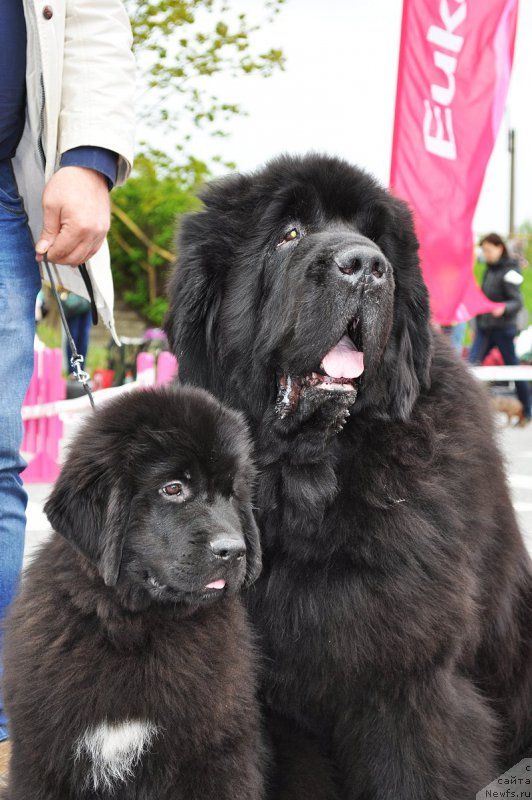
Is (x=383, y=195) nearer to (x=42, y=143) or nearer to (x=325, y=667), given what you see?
(x=42, y=143)

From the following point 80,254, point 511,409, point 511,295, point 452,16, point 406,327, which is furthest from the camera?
point 511,295

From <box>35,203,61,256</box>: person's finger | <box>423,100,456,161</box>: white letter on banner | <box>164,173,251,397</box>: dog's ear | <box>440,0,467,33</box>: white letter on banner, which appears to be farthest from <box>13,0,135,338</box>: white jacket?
<box>440,0,467,33</box>: white letter on banner

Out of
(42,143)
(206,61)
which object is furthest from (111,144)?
(206,61)

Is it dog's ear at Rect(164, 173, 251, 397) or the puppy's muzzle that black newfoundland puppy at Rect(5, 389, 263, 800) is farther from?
dog's ear at Rect(164, 173, 251, 397)

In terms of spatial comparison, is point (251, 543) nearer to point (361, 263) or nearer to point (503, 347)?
point (361, 263)

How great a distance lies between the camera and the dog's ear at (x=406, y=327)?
2305mm

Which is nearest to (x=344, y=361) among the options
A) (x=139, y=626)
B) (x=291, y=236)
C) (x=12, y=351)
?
(x=291, y=236)

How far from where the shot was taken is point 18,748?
6.68 ft

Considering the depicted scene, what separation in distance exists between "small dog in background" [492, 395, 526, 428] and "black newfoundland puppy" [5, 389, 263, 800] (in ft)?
32.7

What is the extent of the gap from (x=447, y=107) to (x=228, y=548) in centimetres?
556

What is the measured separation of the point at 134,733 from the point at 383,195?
1477mm

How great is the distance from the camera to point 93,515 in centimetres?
203

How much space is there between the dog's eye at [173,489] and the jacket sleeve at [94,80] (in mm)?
985

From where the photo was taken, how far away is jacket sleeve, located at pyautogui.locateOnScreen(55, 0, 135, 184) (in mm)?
2512
